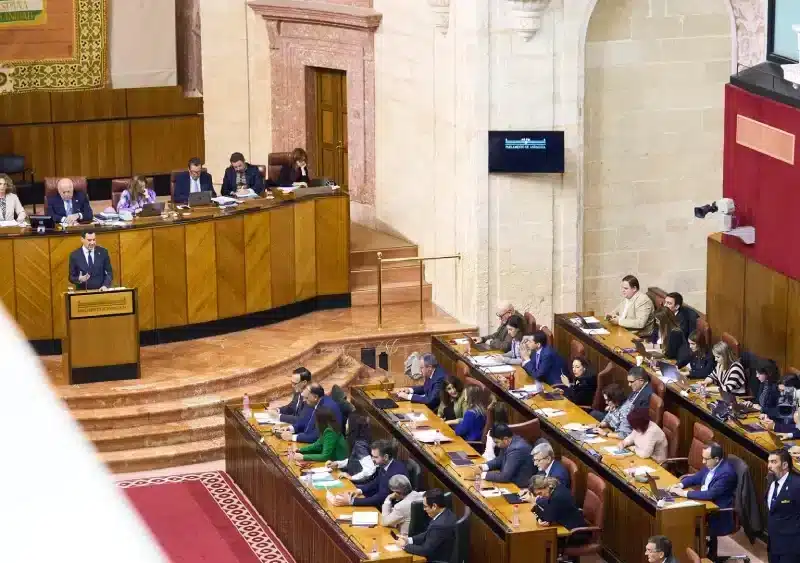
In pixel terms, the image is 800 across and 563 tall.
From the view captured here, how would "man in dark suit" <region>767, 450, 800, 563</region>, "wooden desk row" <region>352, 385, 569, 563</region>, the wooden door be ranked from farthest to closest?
the wooden door
"man in dark suit" <region>767, 450, 800, 563</region>
"wooden desk row" <region>352, 385, 569, 563</region>

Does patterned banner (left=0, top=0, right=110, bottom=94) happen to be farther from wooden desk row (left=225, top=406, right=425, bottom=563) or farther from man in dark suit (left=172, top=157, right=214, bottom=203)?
wooden desk row (left=225, top=406, right=425, bottom=563)

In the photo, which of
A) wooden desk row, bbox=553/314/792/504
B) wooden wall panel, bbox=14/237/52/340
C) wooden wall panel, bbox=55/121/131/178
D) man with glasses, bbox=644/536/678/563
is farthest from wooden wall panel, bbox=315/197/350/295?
man with glasses, bbox=644/536/678/563

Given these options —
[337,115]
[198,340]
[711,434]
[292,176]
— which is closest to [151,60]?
[337,115]

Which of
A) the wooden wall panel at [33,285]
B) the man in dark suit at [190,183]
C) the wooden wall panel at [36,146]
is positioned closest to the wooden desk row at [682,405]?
the man in dark suit at [190,183]

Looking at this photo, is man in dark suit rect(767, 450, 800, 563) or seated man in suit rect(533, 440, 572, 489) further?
seated man in suit rect(533, 440, 572, 489)

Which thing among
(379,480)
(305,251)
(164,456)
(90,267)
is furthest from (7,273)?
(379,480)

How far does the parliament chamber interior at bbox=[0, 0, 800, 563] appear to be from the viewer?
8.88 meters

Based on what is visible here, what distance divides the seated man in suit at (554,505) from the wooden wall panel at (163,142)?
12.4 metres

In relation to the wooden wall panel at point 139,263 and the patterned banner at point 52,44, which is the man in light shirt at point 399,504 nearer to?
the wooden wall panel at point 139,263

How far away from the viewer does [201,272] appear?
1380 centimetres

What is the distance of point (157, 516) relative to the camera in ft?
34.8

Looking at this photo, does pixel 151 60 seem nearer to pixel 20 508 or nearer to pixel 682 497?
pixel 682 497

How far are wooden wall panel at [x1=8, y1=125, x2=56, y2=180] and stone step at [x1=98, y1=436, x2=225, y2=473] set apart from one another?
8.03 meters

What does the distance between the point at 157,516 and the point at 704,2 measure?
8.45 metres
